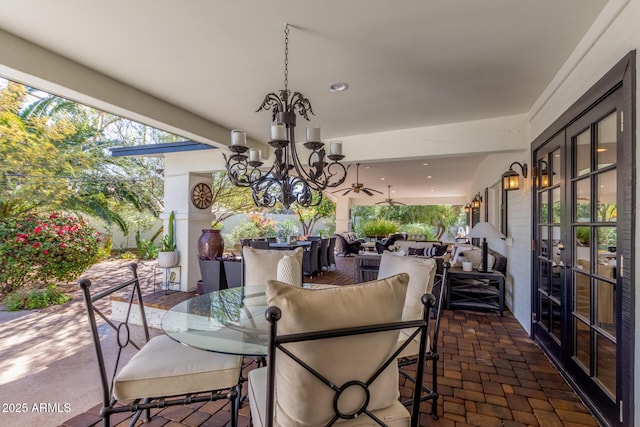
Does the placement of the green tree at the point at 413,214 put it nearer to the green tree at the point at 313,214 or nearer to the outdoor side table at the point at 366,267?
the green tree at the point at 313,214

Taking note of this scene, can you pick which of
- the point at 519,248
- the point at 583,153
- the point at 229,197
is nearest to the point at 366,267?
the point at 519,248

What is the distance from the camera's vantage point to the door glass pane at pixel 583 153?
7.09 feet

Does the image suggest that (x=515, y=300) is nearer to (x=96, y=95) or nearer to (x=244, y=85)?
(x=244, y=85)

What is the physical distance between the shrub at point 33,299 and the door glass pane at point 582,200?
6886 mm

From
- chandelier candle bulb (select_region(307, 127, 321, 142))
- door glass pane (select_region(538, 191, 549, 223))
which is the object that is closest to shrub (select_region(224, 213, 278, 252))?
door glass pane (select_region(538, 191, 549, 223))

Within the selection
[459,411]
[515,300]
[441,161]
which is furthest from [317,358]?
[441,161]

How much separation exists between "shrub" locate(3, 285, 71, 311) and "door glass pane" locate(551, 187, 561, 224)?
6.87 m

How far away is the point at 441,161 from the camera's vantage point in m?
6.35

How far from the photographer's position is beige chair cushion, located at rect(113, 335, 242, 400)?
1522mm

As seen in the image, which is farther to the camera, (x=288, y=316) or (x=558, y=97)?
(x=558, y=97)

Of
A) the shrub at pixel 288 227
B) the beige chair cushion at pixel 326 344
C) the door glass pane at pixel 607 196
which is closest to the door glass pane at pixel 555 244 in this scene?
the door glass pane at pixel 607 196

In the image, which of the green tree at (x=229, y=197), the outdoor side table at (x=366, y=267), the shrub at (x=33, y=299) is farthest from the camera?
the green tree at (x=229, y=197)

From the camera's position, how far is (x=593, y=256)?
2053 millimetres

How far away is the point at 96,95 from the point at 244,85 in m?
1.26
